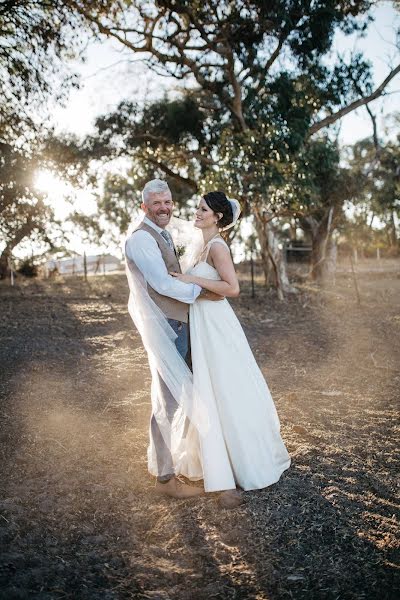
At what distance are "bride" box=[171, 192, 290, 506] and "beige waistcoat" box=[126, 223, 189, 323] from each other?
12 centimetres

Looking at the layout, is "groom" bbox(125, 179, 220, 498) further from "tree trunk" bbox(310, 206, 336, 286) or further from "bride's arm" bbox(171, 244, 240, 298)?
"tree trunk" bbox(310, 206, 336, 286)

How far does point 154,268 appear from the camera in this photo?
338 cm

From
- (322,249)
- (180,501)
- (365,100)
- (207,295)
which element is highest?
(365,100)

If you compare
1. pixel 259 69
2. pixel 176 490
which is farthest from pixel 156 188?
pixel 259 69

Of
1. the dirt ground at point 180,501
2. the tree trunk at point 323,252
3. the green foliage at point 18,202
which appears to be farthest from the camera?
the tree trunk at point 323,252

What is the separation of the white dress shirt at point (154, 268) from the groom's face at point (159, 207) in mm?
145

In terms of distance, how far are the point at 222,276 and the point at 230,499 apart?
151 cm

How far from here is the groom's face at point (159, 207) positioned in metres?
3.49

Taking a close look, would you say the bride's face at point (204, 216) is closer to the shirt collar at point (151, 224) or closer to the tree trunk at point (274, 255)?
the shirt collar at point (151, 224)

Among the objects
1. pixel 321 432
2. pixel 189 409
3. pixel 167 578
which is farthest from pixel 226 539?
pixel 321 432

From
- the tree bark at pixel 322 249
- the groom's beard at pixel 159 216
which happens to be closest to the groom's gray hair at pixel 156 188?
the groom's beard at pixel 159 216

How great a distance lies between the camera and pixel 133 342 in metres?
9.32

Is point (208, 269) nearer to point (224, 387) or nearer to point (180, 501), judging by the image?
point (224, 387)

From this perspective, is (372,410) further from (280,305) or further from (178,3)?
(178,3)
